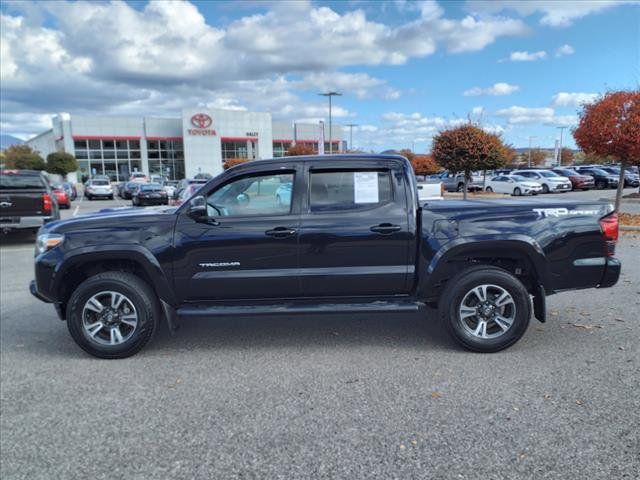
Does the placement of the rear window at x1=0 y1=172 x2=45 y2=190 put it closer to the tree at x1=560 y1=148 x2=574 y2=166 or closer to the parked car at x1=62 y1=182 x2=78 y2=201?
the parked car at x1=62 y1=182 x2=78 y2=201

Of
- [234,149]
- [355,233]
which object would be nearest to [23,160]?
[234,149]

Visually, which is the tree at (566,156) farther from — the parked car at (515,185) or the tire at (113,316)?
the tire at (113,316)

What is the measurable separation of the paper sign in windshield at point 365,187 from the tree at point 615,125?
12.6 meters

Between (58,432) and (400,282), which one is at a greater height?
(400,282)

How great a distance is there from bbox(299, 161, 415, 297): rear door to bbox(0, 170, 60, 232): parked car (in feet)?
30.6

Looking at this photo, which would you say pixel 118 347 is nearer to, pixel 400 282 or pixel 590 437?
pixel 400 282

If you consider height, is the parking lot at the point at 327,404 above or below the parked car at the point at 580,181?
below

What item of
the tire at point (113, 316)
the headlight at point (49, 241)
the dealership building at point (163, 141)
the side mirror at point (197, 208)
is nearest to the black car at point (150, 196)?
the headlight at point (49, 241)

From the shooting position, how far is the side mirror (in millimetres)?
4453

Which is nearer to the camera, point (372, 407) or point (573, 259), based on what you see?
point (372, 407)

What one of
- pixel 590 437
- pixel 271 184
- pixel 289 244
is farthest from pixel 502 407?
pixel 271 184

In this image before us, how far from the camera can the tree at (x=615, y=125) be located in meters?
14.0

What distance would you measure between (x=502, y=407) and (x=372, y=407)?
2.99ft

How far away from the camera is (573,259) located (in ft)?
14.8
